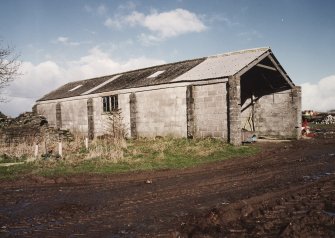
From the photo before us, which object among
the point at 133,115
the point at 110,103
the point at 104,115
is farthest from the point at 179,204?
the point at 104,115

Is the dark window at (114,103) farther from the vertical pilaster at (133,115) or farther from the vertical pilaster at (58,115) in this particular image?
the vertical pilaster at (58,115)

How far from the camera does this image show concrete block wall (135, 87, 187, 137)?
1814cm

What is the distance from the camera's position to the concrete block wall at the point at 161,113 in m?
18.1

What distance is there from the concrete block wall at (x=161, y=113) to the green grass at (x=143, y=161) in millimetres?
2848

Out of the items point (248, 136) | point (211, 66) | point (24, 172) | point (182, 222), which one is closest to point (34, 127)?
point (24, 172)

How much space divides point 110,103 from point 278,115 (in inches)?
478

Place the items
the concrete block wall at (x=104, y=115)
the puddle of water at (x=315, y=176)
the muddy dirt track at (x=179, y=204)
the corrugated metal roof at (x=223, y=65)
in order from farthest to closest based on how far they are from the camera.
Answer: the concrete block wall at (x=104, y=115), the corrugated metal roof at (x=223, y=65), the puddle of water at (x=315, y=176), the muddy dirt track at (x=179, y=204)

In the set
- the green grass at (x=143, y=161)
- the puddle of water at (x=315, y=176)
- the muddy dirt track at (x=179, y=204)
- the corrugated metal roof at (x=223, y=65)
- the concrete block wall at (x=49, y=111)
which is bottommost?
the muddy dirt track at (x=179, y=204)

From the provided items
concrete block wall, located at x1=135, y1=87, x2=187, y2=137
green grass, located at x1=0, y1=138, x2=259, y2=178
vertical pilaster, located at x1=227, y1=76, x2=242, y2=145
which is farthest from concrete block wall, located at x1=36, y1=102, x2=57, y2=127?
vertical pilaster, located at x1=227, y1=76, x2=242, y2=145

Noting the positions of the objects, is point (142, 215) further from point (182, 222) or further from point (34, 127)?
point (34, 127)

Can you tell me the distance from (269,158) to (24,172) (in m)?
9.77

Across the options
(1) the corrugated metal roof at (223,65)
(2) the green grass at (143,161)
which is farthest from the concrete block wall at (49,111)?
(2) the green grass at (143,161)

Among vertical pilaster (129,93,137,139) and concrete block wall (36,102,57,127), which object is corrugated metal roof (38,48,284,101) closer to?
vertical pilaster (129,93,137,139)

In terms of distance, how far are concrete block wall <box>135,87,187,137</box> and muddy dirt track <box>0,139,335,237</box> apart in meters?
7.95
